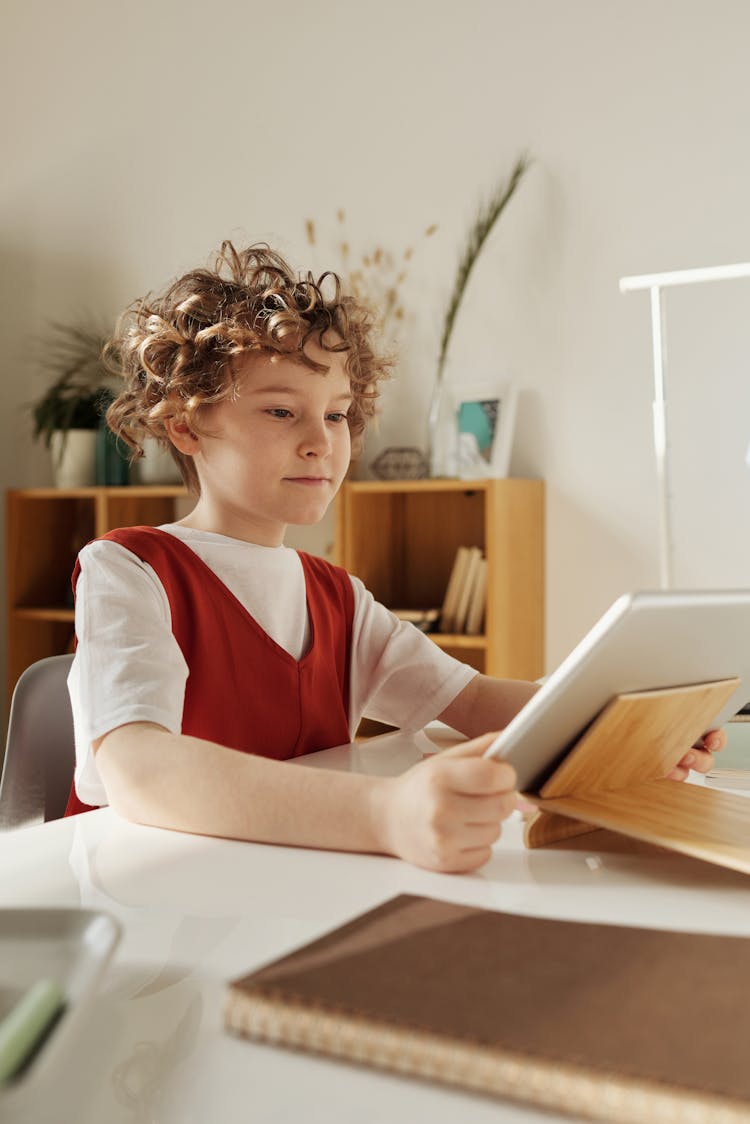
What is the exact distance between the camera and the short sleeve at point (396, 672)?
1.31m

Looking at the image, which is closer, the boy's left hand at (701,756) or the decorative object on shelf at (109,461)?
the boy's left hand at (701,756)

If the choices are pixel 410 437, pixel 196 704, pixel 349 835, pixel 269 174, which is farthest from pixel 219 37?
pixel 349 835

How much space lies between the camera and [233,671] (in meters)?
1.20

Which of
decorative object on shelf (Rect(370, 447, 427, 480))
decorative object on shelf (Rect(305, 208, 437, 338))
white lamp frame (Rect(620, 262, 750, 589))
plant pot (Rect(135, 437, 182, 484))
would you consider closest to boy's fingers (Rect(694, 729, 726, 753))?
white lamp frame (Rect(620, 262, 750, 589))

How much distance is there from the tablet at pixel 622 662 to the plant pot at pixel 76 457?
10.0ft

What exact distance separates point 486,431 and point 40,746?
1.93 metres

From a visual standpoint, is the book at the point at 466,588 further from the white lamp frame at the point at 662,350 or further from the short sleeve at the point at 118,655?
the short sleeve at the point at 118,655

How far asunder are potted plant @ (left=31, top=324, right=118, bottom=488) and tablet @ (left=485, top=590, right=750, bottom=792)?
9.69 feet

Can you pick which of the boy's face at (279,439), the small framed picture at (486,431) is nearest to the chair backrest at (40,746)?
the boy's face at (279,439)

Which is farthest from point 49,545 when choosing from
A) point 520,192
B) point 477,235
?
point 520,192

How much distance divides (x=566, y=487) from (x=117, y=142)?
6.60 ft

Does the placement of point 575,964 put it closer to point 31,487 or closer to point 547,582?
point 547,582

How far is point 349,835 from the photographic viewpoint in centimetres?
75

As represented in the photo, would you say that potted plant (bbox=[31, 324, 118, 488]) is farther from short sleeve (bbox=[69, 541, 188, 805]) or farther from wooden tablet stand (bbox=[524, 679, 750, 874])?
wooden tablet stand (bbox=[524, 679, 750, 874])
